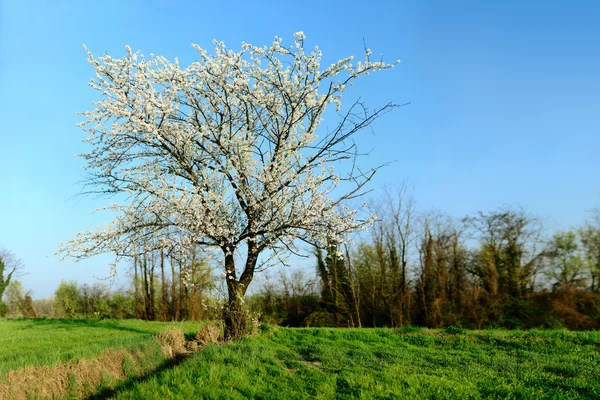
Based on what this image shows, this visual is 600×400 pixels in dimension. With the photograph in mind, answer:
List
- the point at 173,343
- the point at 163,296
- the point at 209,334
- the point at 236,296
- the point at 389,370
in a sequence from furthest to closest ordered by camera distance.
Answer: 1. the point at 163,296
2. the point at 236,296
3. the point at 209,334
4. the point at 173,343
5. the point at 389,370

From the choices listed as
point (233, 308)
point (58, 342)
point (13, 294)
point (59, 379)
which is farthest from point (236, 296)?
point (13, 294)

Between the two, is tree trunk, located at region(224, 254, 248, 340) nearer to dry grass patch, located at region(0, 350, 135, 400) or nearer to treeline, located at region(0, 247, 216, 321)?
dry grass patch, located at region(0, 350, 135, 400)

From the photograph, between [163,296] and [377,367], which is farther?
[163,296]

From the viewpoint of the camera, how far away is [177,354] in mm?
9766

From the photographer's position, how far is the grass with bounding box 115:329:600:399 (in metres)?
6.34

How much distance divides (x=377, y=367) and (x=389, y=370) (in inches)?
17.0

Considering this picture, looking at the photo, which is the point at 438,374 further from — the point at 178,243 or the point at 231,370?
the point at 178,243

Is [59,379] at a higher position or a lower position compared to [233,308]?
lower

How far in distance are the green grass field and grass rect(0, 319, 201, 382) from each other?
0.08m

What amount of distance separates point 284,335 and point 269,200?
4137 mm

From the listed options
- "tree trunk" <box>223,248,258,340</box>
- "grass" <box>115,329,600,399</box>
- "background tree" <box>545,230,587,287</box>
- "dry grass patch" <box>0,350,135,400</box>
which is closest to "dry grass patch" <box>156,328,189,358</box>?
"grass" <box>115,329,600,399</box>

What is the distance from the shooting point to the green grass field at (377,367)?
6383 mm

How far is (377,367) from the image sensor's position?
8164 mm

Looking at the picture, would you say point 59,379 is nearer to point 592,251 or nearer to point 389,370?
point 389,370
